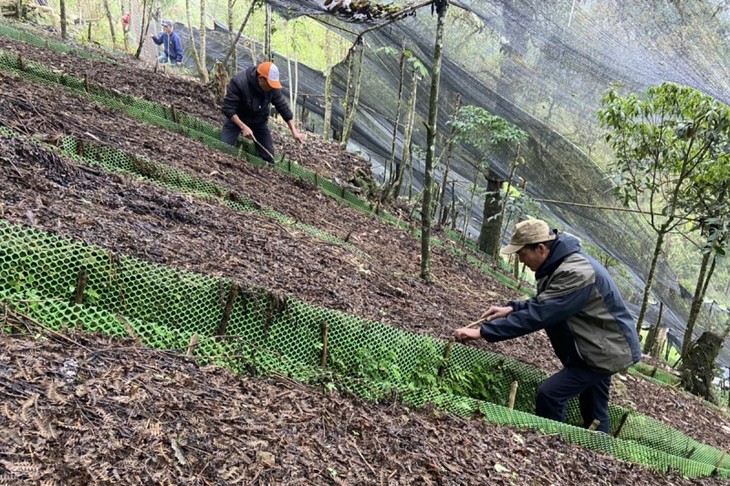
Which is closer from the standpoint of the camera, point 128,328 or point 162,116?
point 128,328

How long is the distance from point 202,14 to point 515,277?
25.1 feet

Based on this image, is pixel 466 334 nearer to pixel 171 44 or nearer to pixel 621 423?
pixel 621 423

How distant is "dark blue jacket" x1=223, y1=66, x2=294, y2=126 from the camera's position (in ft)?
19.9

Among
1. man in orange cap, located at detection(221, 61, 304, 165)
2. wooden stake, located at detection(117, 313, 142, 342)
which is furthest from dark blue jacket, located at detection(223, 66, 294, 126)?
wooden stake, located at detection(117, 313, 142, 342)

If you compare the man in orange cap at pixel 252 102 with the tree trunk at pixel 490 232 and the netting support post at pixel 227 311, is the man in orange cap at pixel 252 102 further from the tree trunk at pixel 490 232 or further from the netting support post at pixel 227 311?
the tree trunk at pixel 490 232

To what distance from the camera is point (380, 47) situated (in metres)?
8.48

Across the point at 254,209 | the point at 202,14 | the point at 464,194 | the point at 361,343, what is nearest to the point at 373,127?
the point at 464,194

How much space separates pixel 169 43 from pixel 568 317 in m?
13.7

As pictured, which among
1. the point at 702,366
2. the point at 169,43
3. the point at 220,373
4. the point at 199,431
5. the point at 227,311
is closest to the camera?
the point at 199,431

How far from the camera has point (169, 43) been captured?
13695mm

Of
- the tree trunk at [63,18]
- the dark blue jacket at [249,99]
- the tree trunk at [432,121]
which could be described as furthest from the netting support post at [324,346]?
the tree trunk at [63,18]

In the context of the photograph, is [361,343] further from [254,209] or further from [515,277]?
[515,277]

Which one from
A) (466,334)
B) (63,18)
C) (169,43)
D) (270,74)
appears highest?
(169,43)

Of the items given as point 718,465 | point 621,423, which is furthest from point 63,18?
point 718,465
